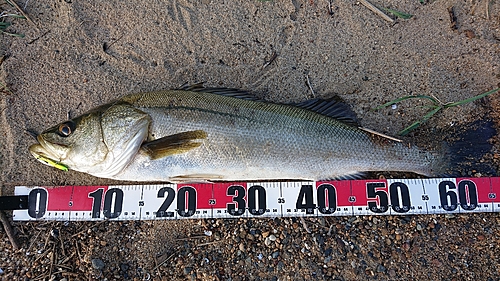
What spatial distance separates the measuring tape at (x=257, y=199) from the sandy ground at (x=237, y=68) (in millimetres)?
110

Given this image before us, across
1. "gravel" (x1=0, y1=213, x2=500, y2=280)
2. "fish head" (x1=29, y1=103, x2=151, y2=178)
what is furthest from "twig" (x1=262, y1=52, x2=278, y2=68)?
"gravel" (x1=0, y1=213, x2=500, y2=280)

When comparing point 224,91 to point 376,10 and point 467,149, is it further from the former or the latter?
point 467,149

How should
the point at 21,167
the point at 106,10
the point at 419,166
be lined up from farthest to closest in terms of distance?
1. the point at 106,10
2. the point at 21,167
3. the point at 419,166

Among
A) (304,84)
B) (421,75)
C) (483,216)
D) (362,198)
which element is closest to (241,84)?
(304,84)

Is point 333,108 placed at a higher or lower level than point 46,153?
higher

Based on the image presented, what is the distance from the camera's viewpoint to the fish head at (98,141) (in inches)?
108

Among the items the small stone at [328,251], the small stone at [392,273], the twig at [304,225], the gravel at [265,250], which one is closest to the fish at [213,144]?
the twig at [304,225]

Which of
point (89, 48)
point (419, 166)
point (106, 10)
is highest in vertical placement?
point (106, 10)

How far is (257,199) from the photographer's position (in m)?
3.15

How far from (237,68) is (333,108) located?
1.06 m

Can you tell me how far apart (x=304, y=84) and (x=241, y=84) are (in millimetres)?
647

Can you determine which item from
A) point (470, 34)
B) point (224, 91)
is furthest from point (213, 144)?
point (470, 34)

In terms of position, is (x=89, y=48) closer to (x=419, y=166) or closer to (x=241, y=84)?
(x=241, y=84)

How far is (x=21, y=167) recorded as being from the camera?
330cm
